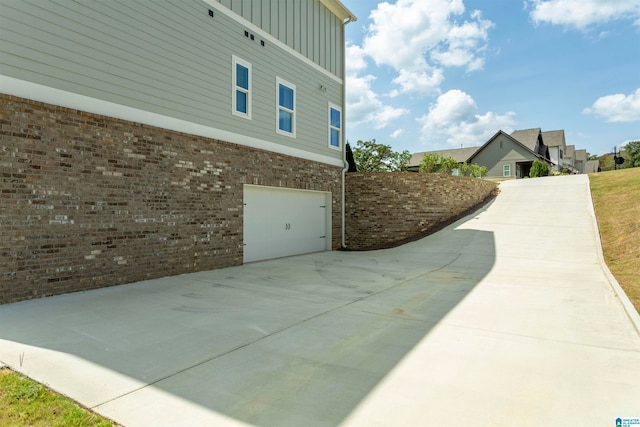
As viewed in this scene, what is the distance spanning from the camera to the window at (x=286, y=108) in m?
10.5

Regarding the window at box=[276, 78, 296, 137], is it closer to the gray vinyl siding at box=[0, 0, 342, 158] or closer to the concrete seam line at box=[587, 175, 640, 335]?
the gray vinyl siding at box=[0, 0, 342, 158]

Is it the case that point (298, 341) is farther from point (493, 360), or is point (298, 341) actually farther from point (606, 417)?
point (606, 417)

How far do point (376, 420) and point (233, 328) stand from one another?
92.4 inches

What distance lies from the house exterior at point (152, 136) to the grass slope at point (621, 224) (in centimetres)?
804

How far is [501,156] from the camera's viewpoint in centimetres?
3641

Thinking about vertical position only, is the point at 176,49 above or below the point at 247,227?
above

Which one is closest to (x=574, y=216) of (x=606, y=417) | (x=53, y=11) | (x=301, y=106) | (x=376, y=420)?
(x=301, y=106)

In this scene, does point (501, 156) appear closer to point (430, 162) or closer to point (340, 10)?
point (430, 162)

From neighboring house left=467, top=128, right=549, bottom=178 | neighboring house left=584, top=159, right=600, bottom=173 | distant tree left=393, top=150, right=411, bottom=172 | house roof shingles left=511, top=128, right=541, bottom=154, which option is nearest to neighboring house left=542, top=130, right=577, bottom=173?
neighboring house left=467, top=128, right=549, bottom=178

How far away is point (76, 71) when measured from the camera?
236 inches

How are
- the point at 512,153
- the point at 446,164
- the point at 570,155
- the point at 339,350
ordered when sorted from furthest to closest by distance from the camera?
the point at 570,155
the point at 512,153
the point at 446,164
the point at 339,350

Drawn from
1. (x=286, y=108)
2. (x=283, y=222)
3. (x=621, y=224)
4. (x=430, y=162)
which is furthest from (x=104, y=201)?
(x=430, y=162)

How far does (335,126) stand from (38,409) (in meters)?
12.0

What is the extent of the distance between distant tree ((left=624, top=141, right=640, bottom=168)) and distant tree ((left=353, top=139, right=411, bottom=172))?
4950 centimetres
